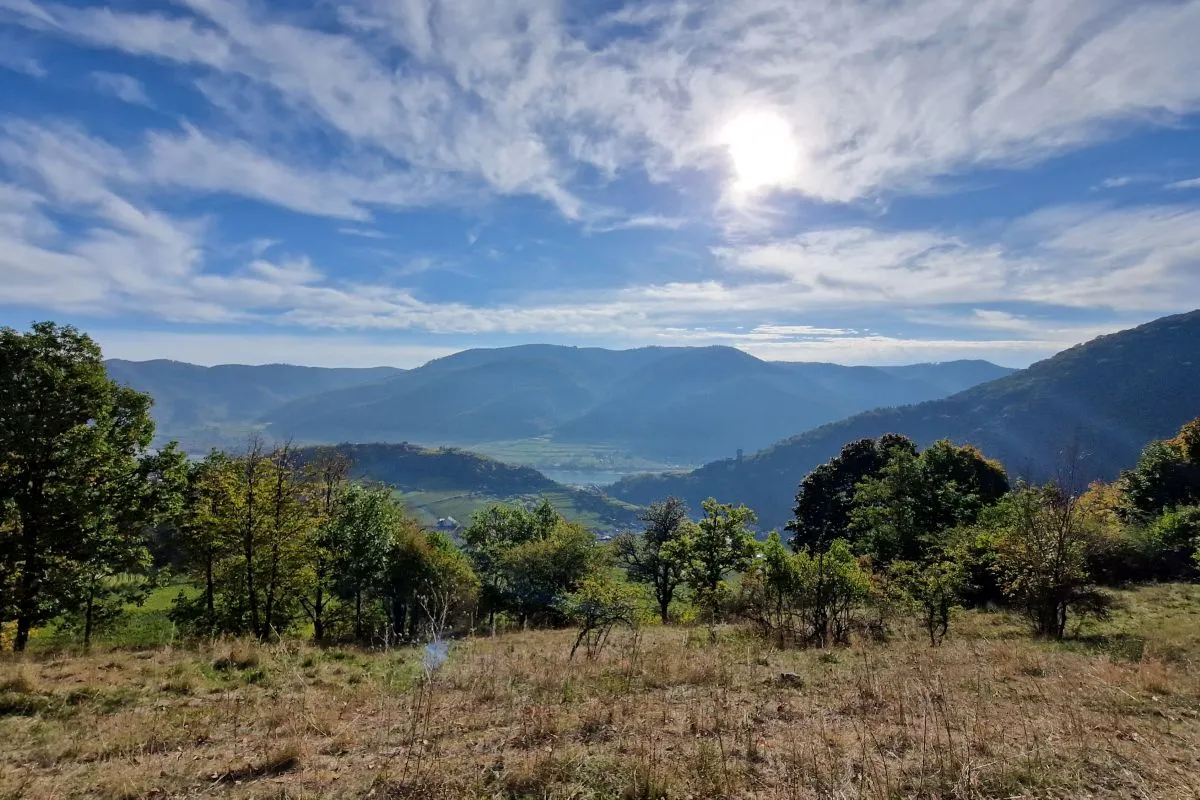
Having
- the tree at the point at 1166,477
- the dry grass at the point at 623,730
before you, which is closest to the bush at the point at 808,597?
the dry grass at the point at 623,730

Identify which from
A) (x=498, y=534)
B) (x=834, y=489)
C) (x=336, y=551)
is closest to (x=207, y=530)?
(x=336, y=551)

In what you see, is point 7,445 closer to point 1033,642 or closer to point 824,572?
point 824,572

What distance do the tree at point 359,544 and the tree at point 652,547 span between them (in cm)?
1536

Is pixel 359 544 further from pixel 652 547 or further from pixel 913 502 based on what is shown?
pixel 913 502

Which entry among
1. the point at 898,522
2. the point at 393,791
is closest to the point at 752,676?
the point at 393,791

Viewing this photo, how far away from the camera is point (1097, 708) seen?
6422mm

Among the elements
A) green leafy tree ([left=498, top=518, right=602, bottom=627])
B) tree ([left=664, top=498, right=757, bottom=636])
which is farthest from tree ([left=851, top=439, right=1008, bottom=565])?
green leafy tree ([left=498, top=518, right=602, bottom=627])

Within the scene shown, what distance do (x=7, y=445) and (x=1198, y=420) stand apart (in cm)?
6271

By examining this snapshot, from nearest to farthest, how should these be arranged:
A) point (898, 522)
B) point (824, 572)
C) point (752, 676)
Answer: point (752, 676) → point (824, 572) → point (898, 522)

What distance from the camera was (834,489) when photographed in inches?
1638

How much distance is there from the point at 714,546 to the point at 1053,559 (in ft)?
41.8

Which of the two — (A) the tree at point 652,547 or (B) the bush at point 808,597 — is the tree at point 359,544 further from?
(B) the bush at point 808,597

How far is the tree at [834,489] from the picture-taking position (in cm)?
4003

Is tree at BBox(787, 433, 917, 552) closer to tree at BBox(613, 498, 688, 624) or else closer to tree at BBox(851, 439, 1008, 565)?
tree at BBox(851, 439, 1008, 565)
